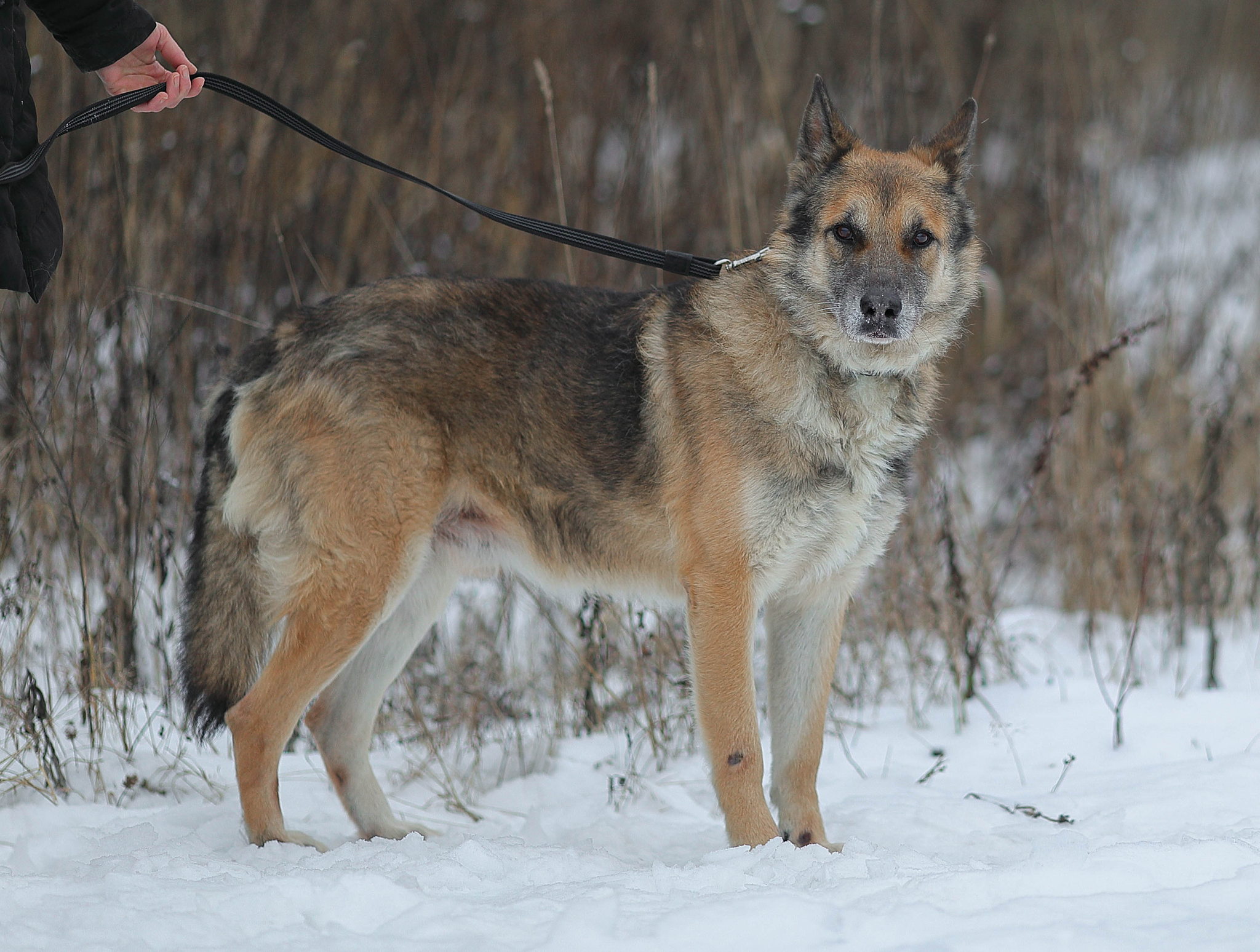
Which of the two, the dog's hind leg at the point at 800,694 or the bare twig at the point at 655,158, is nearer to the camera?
the dog's hind leg at the point at 800,694

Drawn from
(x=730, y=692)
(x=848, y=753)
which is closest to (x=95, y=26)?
(x=730, y=692)

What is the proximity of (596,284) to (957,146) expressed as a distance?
2.87m

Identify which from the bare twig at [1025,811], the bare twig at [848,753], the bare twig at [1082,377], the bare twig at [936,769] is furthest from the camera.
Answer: the bare twig at [1082,377]

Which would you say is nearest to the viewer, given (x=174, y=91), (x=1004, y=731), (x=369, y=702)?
(x=174, y=91)

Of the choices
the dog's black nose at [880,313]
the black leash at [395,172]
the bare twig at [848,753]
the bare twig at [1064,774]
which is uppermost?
the black leash at [395,172]

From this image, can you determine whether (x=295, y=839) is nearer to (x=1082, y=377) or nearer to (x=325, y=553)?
(x=325, y=553)

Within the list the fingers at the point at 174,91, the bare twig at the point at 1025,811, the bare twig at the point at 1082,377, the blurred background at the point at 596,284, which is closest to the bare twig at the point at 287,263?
the blurred background at the point at 596,284

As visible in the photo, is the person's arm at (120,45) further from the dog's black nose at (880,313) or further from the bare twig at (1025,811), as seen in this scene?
the bare twig at (1025,811)

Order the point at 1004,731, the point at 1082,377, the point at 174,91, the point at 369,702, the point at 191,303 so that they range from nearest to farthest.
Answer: the point at 174,91 < the point at 369,702 < the point at 191,303 < the point at 1004,731 < the point at 1082,377

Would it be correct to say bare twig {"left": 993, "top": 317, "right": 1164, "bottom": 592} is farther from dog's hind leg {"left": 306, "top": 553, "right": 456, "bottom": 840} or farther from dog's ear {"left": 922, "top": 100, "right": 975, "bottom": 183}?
dog's hind leg {"left": 306, "top": 553, "right": 456, "bottom": 840}

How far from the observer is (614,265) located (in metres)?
6.20

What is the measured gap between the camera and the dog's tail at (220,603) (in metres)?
3.23

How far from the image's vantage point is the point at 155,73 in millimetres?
2969

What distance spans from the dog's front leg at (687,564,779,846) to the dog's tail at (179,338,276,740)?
1327 mm
